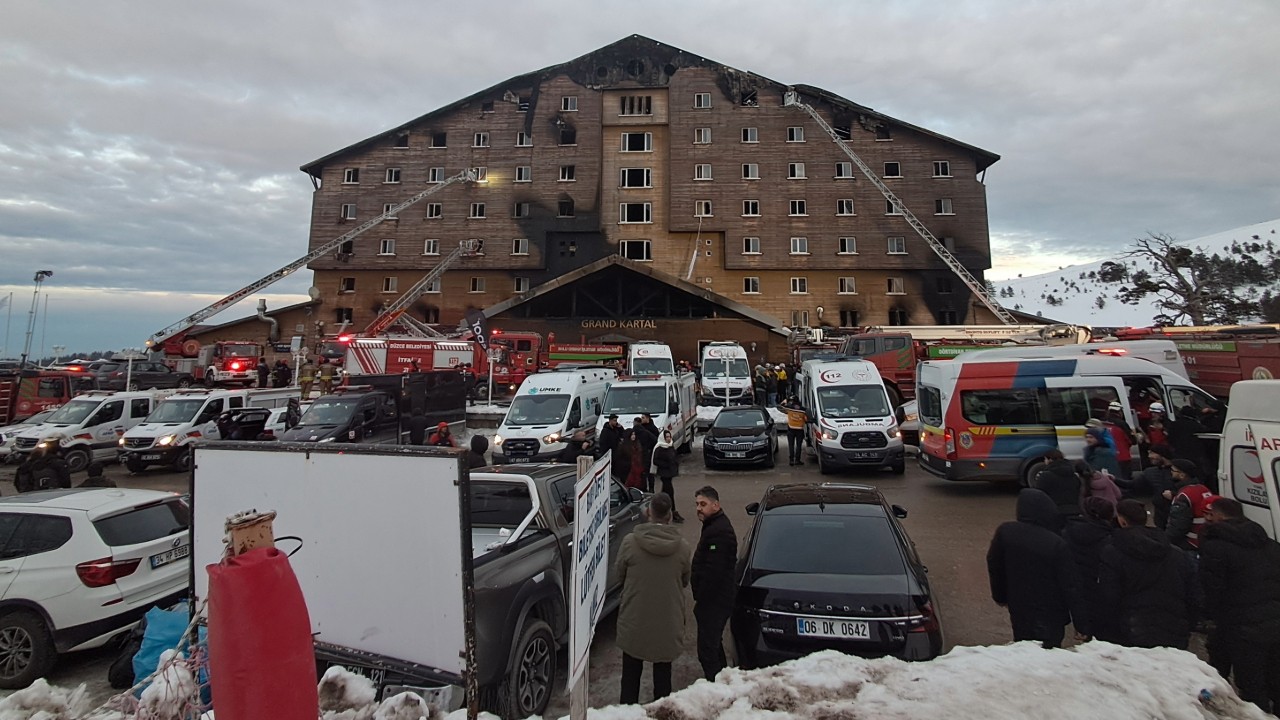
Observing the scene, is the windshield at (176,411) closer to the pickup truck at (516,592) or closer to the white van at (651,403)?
the white van at (651,403)

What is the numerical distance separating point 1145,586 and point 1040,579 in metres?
0.69

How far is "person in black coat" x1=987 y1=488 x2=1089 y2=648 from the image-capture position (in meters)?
4.47

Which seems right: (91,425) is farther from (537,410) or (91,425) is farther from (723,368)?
(723,368)

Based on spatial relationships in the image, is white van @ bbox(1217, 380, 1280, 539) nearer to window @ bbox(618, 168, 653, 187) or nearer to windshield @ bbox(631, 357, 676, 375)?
windshield @ bbox(631, 357, 676, 375)

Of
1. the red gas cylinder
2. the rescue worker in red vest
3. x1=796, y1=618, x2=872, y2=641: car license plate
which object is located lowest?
x1=796, y1=618, x2=872, y2=641: car license plate

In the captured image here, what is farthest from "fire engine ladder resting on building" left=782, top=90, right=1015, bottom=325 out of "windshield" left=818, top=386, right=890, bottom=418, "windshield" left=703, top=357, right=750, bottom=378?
"windshield" left=818, top=386, right=890, bottom=418

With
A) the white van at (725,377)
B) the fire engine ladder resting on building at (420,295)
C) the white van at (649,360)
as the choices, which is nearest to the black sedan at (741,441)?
the white van at (725,377)

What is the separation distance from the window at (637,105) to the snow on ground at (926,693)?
137 ft

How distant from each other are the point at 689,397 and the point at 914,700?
1586cm

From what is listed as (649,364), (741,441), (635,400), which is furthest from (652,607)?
(649,364)

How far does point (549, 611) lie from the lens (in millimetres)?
4582

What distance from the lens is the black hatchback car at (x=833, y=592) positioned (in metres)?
4.10

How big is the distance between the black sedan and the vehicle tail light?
11.8 meters

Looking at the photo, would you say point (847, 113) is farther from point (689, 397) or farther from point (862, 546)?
point (862, 546)
